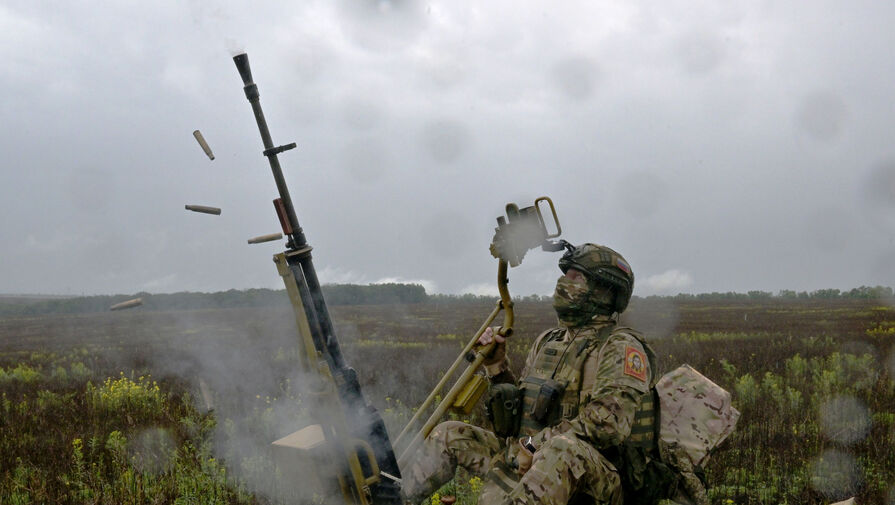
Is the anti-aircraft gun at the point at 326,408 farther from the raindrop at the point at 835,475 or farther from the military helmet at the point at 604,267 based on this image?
the raindrop at the point at 835,475

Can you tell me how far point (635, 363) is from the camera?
3.66 meters

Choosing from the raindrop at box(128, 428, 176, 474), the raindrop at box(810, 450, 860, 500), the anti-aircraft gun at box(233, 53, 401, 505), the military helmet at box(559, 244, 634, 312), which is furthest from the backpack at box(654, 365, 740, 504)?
the raindrop at box(128, 428, 176, 474)

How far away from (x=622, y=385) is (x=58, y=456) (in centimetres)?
666

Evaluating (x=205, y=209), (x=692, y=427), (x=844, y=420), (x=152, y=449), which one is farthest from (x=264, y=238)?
(x=844, y=420)

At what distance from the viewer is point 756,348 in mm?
15461

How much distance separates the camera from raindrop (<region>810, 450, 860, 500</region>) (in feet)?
18.3

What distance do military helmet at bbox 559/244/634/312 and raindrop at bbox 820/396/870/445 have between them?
16.1ft

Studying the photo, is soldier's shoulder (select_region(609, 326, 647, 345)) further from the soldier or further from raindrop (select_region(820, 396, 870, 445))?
raindrop (select_region(820, 396, 870, 445))

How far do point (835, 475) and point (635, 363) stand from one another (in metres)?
3.83

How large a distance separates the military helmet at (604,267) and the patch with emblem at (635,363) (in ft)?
1.60

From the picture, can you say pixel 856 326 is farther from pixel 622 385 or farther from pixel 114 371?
pixel 114 371

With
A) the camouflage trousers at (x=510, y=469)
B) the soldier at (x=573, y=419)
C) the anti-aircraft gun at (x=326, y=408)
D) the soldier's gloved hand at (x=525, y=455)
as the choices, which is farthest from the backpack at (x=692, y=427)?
the anti-aircraft gun at (x=326, y=408)

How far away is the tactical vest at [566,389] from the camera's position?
12.6 ft

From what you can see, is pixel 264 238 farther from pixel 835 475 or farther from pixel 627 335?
pixel 835 475
